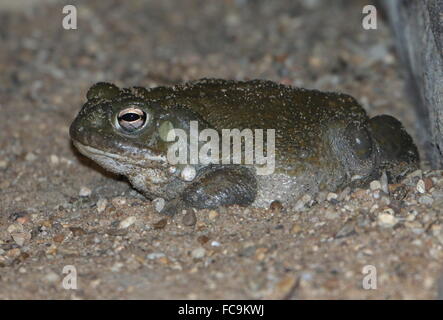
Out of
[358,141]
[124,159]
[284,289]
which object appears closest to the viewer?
[284,289]

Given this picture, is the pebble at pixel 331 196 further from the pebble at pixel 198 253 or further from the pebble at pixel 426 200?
the pebble at pixel 198 253

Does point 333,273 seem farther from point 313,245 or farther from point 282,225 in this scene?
point 282,225

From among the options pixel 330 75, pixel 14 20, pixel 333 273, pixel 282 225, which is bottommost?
pixel 333 273

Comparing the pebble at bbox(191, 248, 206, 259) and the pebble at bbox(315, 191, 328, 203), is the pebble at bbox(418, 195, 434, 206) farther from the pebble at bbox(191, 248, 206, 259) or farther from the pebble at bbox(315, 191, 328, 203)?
the pebble at bbox(191, 248, 206, 259)

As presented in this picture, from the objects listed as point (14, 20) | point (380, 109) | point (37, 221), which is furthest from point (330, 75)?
point (14, 20)

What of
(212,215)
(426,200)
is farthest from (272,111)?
(426,200)

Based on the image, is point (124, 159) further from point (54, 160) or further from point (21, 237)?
point (54, 160)

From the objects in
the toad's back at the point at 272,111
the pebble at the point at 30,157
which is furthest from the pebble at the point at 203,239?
the pebble at the point at 30,157
